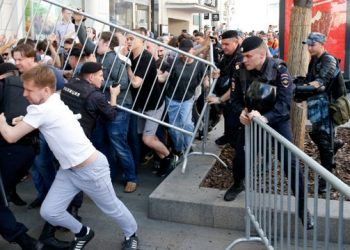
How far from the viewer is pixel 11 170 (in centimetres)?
374

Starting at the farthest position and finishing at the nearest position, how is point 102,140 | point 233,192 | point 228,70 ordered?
point 228,70 → point 102,140 → point 233,192

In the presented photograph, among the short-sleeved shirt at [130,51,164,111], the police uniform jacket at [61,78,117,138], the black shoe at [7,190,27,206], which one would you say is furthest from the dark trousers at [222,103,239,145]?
Answer: the black shoe at [7,190,27,206]

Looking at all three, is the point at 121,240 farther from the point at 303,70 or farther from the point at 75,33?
the point at 303,70

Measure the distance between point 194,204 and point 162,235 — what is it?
433 millimetres

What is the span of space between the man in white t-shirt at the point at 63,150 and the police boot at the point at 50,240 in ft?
0.72

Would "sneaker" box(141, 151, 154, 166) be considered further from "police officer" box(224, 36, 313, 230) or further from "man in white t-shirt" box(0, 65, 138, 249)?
"man in white t-shirt" box(0, 65, 138, 249)

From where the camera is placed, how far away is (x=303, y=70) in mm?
5875

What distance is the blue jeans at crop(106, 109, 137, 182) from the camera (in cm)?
527

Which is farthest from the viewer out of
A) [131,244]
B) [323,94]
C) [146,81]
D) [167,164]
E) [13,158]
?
[167,164]

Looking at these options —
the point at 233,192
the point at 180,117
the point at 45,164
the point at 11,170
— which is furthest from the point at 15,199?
the point at 233,192

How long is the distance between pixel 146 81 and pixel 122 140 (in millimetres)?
781

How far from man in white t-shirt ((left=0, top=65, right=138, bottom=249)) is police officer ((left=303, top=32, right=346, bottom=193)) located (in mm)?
2364

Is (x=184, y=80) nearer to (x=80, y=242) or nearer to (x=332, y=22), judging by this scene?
(x=80, y=242)

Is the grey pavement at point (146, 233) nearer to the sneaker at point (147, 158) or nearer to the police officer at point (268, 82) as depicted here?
the police officer at point (268, 82)
